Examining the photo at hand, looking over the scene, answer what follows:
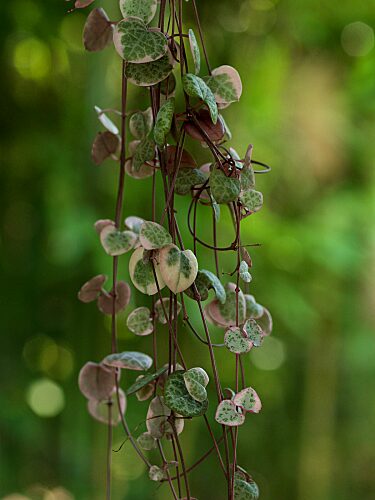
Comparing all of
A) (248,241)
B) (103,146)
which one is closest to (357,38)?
(248,241)

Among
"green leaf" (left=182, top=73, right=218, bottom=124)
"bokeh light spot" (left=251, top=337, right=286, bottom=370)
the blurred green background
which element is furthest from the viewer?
"bokeh light spot" (left=251, top=337, right=286, bottom=370)

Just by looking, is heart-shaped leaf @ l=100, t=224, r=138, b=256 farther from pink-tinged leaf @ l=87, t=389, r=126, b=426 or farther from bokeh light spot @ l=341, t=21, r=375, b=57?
bokeh light spot @ l=341, t=21, r=375, b=57

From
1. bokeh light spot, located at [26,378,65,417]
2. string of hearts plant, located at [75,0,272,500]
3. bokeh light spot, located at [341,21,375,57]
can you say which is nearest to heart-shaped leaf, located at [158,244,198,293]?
string of hearts plant, located at [75,0,272,500]

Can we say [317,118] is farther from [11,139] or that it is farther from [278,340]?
[11,139]

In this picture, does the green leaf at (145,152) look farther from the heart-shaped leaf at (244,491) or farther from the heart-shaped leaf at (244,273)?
the heart-shaped leaf at (244,491)

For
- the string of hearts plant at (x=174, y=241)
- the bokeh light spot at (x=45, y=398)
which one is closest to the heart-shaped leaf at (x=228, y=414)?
the string of hearts plant at (x=174, y=241)
